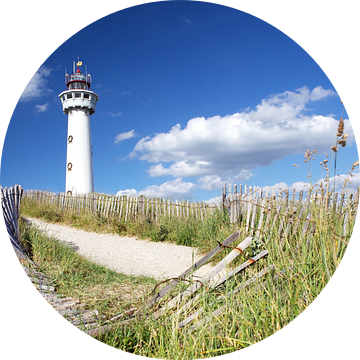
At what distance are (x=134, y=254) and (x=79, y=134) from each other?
13466 millimetres

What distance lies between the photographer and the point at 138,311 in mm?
3197

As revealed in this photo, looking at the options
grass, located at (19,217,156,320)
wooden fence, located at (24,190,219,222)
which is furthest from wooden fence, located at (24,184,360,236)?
grass, located at (19,217,156,320)

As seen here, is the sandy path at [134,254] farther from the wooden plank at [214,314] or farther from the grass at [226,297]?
the wooden plank at [214,314]

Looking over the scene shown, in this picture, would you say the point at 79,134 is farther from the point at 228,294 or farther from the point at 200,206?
the point at 228,294

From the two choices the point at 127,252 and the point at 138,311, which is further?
the point at 127,252

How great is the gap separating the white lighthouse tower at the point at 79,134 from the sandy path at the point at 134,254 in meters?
8.34

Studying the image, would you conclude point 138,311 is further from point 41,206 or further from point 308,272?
point 41,206

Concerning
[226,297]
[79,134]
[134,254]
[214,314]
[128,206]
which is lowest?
[134,254]

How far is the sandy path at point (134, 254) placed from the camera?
20.3ft

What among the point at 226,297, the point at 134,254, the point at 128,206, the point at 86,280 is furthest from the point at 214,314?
the point at 128,206

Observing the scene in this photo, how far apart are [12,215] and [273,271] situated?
18.5 ft

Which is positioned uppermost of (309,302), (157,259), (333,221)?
(333,221)

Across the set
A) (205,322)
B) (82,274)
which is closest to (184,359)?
(205,322)

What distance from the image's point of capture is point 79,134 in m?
18.3
